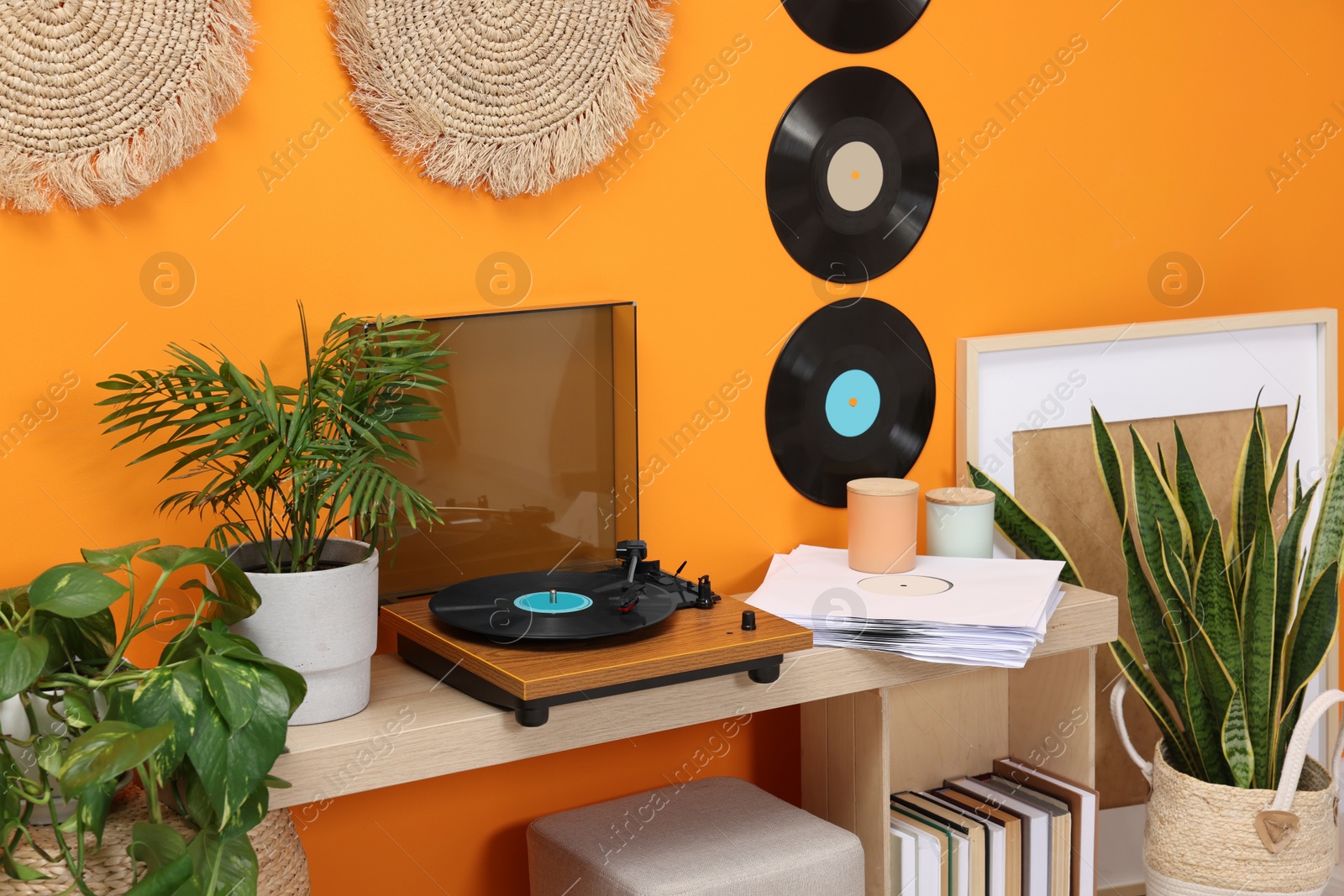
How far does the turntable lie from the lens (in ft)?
4.29

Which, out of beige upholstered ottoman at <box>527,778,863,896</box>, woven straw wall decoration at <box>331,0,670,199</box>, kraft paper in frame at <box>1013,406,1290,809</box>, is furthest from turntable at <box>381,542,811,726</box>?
kraft paper in frame at <box>1013,406,1290,809</box>

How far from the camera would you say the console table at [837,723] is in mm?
1304

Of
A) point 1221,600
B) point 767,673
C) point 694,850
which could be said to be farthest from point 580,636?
point 1221,600

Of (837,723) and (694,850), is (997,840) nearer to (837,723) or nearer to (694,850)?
(837,723)

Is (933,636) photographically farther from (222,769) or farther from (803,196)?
(222,769)

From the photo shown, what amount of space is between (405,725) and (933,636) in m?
0.63

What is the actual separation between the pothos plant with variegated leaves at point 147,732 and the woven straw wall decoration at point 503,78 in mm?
623

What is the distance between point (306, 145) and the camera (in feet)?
4.94

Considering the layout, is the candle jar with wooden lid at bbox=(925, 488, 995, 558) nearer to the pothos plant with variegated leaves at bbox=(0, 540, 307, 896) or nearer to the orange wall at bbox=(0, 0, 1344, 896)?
the orange wall at bbox=(0, 0, 1344, 896)

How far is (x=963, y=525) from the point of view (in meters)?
1.81

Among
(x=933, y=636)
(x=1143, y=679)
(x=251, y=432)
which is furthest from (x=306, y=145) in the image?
(x=1143, y=679)

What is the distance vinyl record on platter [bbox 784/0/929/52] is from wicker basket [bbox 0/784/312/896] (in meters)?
1.25

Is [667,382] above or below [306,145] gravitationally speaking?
below

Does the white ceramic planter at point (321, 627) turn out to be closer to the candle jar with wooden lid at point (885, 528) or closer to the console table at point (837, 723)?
the console table at point (837, 723)
